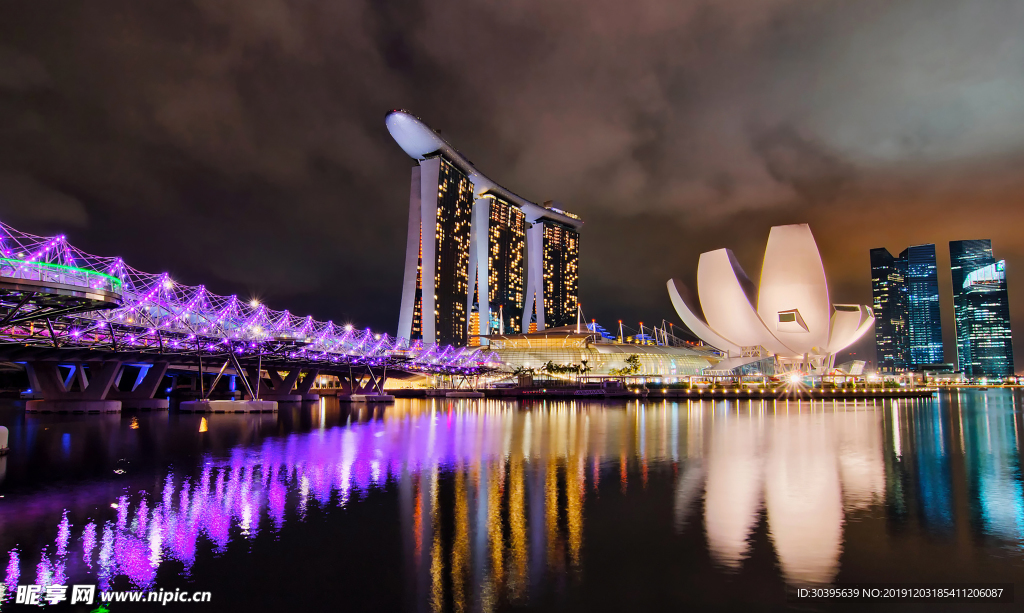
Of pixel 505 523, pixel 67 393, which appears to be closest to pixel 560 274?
pixel 67 393

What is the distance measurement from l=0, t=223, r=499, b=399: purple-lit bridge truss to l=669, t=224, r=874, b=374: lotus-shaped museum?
1339 inches

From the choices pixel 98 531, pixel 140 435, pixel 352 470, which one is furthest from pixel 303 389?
pixel 98 531

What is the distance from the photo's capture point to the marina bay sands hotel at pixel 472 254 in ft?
322

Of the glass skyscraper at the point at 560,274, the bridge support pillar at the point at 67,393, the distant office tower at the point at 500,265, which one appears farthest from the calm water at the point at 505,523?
the glass skyscraper at the point at 560,274

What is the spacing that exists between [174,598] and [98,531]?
3.13 meters

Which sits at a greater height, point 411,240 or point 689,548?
point 411,240

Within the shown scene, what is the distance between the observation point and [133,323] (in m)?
31.2

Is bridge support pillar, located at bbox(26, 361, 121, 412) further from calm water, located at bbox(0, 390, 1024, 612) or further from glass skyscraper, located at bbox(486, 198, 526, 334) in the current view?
glass skyscraper, located at bbox(486, 198, 526, 334)

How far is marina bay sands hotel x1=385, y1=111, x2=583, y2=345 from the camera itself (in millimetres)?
98000

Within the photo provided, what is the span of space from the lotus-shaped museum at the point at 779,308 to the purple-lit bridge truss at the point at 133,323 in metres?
34.0

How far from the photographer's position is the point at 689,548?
7742mm

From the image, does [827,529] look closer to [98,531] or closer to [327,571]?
[327,571]

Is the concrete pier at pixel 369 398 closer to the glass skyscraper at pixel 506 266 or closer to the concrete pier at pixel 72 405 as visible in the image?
the concrete pier at pixel 72 405
